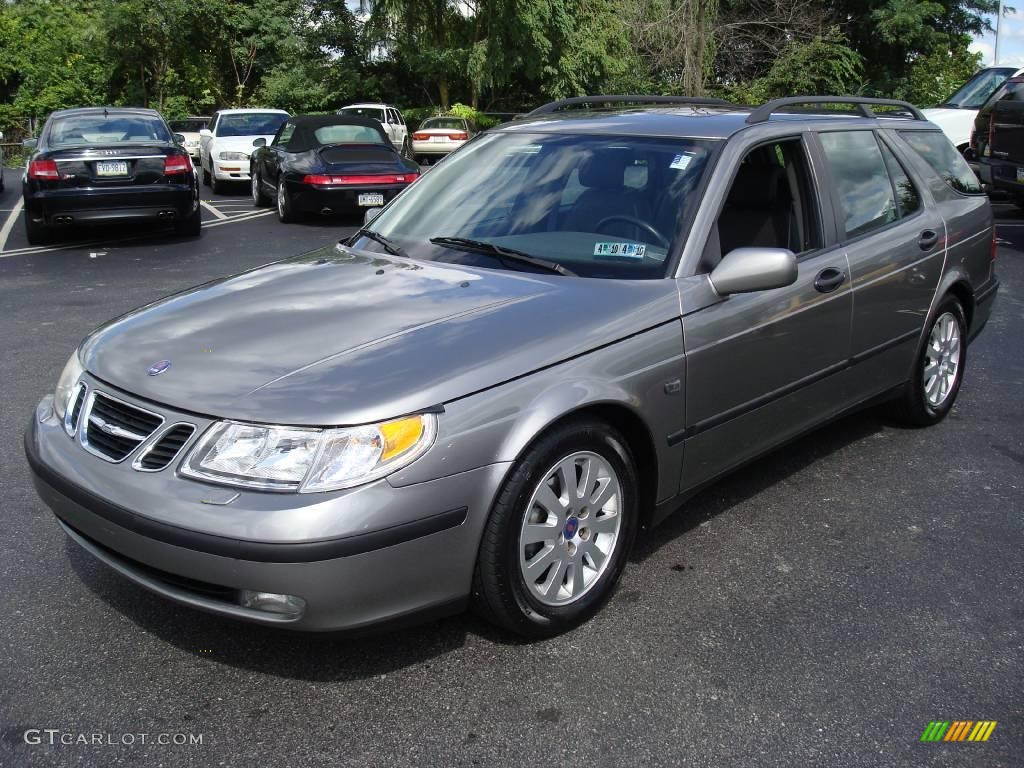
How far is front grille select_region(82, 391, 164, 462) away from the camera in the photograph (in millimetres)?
2994

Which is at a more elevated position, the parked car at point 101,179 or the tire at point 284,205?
the parked car at point 101,179

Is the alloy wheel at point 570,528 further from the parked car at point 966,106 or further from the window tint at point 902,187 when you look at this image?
the parked car at point 966,106

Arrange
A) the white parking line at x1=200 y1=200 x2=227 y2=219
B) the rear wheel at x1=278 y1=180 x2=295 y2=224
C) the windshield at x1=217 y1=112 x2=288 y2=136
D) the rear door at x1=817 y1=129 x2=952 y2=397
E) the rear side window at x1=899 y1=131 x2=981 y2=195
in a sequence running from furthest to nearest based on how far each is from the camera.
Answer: the windshield at x1=217 y1=112 x2=288 y2=136 → the white parking line at x1=200 y1=200 x2=227 y2=219 → the rear wheel at x1=278 y1=180 x2=295 y2=224 → the rear side window at x1=899 y1=131 x2=981 y2=195 → the rear door at x1=817 y1=129 x2=952 y2=397

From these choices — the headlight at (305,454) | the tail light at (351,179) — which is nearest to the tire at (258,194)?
the tail light at (351,179)

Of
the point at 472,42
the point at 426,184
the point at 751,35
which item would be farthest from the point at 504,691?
the point at 472,42

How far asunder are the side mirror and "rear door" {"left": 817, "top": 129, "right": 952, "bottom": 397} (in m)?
0.88

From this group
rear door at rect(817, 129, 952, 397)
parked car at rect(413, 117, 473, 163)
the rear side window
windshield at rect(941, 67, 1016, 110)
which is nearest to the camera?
rear door at rect(817, 129, 952, 397)

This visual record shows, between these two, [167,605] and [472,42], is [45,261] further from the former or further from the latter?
[472,42]

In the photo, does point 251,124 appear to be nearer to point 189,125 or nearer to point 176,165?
point 176,165

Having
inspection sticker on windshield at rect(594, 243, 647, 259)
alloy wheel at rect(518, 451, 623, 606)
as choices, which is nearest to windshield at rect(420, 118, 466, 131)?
inspection sticker on windshield at rect(594, 243, 647, 259)

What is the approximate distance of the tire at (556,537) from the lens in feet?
9.90

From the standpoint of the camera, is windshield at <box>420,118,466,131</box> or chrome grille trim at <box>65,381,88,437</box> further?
windshield at <box>420,118,466,131</box>

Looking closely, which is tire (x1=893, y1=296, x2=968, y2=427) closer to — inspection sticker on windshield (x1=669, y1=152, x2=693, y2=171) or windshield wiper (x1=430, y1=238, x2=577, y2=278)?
inspection sticker on windshield (x1=669, y1=152, x2=693, y2=171)

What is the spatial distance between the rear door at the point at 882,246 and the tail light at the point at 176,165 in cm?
871
